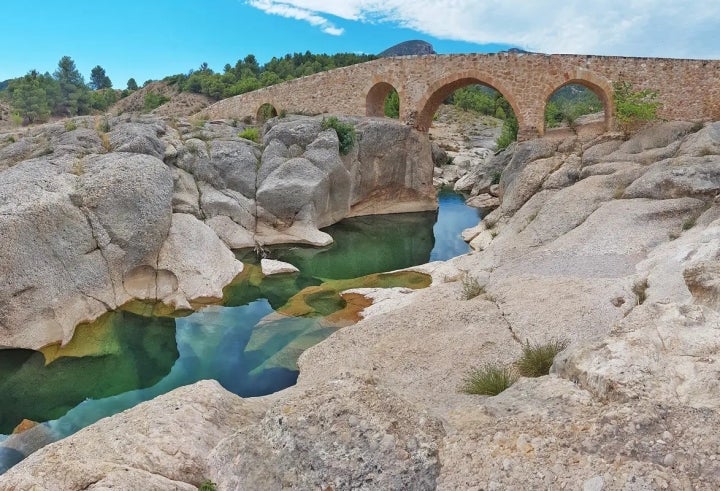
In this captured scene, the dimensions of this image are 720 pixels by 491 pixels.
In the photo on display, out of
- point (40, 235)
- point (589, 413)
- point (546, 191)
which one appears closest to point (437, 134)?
point (546, 191)

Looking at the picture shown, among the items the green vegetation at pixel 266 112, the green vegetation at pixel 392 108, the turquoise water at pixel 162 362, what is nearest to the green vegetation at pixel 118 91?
the green vegetation at pixel 392 108

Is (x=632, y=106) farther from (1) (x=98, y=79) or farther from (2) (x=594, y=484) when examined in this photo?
(1) (x=98, y=79)

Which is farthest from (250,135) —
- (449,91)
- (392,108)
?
(392,108)

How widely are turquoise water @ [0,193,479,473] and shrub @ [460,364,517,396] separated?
14.8ft

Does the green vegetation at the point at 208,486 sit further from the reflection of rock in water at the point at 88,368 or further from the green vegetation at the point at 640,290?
the green vegetation at the point at 640,290

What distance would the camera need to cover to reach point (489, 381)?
19.6 feet

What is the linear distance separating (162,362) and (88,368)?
1.53 meters

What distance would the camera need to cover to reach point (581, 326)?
7.49 m

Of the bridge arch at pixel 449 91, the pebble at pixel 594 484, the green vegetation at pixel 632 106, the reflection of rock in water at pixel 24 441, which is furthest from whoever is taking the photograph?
the bridge arch at pixel 449 91

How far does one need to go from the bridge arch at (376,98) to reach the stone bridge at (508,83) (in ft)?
0.18

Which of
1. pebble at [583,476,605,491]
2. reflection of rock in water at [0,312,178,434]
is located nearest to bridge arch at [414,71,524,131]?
reflection of rock in water at [0,312,178,434]

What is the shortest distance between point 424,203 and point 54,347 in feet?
65.5

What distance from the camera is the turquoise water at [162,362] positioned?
9562 mm

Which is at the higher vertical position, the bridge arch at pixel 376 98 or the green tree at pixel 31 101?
the green tree at pixel 31 101
